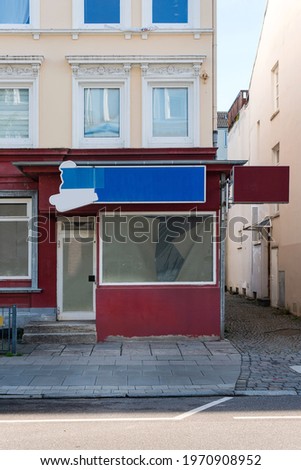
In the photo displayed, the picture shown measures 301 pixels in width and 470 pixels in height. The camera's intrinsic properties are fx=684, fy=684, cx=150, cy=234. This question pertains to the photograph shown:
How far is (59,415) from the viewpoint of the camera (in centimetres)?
886

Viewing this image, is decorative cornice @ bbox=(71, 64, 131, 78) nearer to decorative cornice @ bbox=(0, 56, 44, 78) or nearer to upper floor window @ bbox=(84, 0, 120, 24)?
decorative cornice @ bbox=(0, 56, 44, 78)

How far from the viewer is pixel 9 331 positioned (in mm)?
13938

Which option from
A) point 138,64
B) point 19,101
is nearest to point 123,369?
point 19,101

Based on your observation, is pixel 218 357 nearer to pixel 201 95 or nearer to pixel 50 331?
pixel 50 331

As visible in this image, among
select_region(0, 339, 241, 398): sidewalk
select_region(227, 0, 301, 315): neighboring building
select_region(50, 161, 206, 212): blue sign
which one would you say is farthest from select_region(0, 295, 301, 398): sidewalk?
select_region(227, 0, 301, 315): neighboring building

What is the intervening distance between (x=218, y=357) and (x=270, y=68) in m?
14.3

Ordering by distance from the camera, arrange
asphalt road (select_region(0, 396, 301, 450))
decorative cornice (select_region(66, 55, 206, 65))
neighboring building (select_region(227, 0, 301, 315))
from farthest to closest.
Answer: neighboring building (select_region(227, 0, 301, 315))
decorative cornice (select_region(66, 55, 206, 65))
asphalt road (select_region(0, 396, 301, 450))

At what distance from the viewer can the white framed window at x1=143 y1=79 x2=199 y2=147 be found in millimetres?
15961

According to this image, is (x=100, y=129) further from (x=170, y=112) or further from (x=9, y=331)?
(x=9, y=331)

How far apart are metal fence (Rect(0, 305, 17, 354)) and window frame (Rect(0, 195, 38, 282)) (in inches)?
36.8

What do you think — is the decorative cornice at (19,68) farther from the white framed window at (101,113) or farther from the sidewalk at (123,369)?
the sidewalk at (123,369)

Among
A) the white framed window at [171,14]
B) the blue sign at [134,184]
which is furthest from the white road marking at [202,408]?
the white framed window at [171,14]

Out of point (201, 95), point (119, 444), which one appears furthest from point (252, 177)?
point (119, 444)

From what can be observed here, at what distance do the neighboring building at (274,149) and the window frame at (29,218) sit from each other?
8479 millimetres
